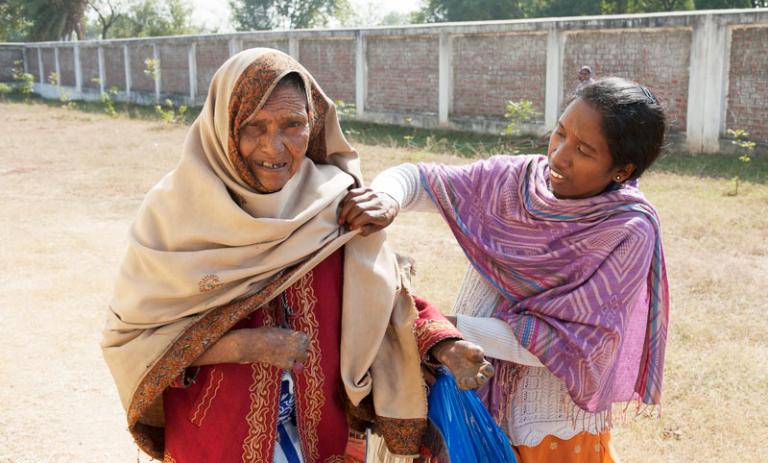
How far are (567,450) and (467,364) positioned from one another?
53 centimetres

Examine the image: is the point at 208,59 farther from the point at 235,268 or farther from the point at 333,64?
the point at 235,268

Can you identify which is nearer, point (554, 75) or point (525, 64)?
point (554, 75)

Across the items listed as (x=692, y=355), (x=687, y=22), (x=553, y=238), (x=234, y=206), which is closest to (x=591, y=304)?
(x=553, y=238)

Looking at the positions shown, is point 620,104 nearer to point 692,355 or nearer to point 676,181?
point 692,355

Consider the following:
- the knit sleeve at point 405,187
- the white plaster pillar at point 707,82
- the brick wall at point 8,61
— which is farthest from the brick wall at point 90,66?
the knit sleeve at point 405,187

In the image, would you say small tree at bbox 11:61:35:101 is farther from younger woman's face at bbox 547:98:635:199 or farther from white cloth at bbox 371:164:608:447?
younger woman's face at bbox 547:98:635:199

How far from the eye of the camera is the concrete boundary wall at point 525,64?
38.7ft

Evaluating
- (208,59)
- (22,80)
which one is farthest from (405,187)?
(22,80)

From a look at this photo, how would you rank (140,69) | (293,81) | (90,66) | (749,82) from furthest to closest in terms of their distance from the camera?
(90,66)
(140,69)
(749,82)
(293,81)

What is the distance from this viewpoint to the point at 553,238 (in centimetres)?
221

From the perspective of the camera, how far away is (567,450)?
7.48ft

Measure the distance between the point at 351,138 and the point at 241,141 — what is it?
13551 mm

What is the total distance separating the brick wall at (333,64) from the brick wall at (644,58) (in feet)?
19.1

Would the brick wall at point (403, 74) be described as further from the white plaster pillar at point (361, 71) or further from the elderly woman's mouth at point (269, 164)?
the elderly woman's mouth at point (269, 164)
